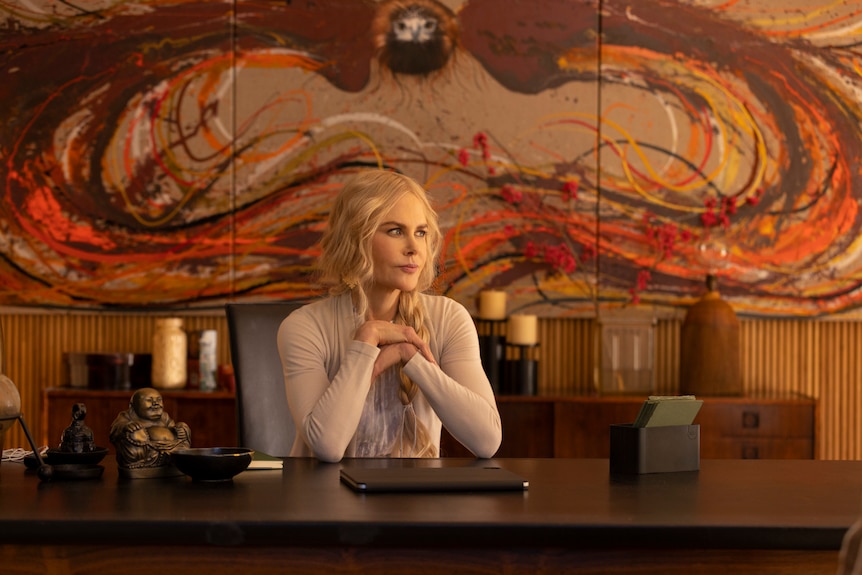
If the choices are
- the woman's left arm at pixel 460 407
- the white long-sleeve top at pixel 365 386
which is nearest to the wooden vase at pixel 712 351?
the white long-sleeve top at pixel 365 386

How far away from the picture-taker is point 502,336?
380 centimetres

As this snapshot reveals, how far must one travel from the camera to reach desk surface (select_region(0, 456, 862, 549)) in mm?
1398

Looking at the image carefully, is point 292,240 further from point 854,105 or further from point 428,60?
Answer: point 854,105

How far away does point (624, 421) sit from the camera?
141 inches

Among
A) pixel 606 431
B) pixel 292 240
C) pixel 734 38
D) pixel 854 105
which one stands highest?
pixel 734 38

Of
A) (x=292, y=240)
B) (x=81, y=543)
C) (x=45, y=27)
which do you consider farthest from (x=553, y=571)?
(x=45, y=27)

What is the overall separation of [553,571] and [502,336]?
2362mm

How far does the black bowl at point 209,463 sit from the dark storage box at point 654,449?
66 cm

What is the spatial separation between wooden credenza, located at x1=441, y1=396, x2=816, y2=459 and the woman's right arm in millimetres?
1291

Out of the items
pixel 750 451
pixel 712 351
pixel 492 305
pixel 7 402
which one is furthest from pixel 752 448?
pixel 7 402

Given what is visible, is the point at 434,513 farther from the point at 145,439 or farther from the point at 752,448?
the point at 752,448

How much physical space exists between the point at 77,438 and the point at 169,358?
1991 mm

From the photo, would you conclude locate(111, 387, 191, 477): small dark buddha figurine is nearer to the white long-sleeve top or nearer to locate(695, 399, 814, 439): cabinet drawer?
the white long-sleeve top

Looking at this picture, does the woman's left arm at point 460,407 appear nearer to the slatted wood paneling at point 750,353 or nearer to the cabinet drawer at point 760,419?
the cabinet drawer at point 760,419
